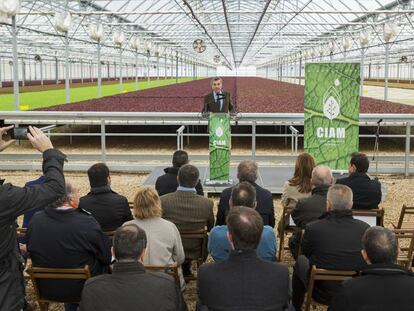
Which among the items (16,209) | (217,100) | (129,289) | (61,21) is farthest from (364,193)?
(61,21)

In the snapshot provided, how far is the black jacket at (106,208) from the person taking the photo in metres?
4.20

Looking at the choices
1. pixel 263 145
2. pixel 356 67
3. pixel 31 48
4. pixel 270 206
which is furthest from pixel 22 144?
pixel 31 48

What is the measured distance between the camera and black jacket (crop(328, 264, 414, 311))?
239 cm

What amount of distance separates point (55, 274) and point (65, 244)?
0.65ft

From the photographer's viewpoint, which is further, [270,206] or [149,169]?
[149,169]

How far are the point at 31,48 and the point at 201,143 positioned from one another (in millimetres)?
30930

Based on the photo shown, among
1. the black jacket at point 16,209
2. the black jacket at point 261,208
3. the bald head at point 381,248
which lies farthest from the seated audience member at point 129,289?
the black jacket at point 261,208

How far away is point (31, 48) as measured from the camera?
40.9 meters

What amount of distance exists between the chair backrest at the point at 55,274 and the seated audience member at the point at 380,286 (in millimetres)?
1457

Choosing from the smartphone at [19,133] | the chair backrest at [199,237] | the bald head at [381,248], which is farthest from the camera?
the chair backrest at [199,237]

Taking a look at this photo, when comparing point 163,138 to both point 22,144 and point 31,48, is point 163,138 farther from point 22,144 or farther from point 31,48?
point 31,48

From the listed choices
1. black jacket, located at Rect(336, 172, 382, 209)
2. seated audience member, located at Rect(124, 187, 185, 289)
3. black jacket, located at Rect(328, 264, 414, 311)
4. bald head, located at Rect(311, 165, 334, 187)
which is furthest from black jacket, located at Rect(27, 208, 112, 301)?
black jacket, located at Rect(336, 172, 382, 209)

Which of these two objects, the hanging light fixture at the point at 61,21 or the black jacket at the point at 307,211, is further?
the hanging light fixture at the point at 61,21

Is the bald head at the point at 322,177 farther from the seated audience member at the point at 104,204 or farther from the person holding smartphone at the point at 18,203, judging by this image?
the person holding smartphone at the point at 18,203
